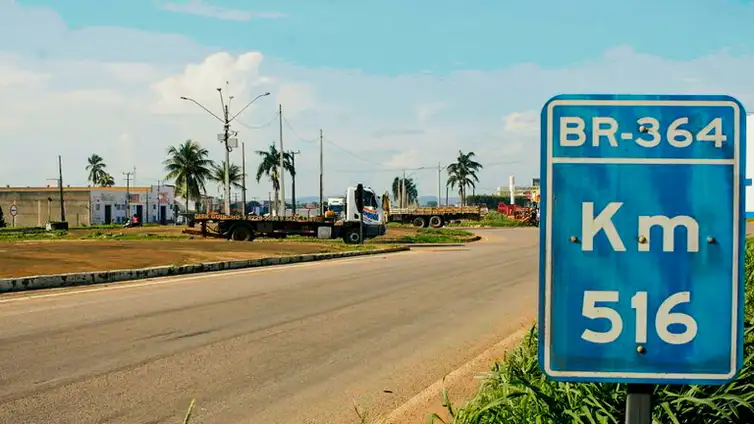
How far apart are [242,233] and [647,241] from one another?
34406mm

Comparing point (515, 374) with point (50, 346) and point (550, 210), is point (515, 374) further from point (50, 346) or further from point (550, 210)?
point (50, 346)

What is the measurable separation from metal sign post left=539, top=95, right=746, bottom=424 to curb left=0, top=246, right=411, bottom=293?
13964 mm

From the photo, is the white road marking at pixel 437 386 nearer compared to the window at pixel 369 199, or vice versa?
the white road marking at pixel 437 386

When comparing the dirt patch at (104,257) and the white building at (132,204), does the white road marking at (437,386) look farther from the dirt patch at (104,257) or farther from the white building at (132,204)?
the white building at (132,204)

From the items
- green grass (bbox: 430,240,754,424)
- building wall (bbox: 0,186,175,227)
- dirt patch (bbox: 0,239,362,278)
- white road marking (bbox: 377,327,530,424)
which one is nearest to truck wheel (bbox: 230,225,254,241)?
dirt patch (bbox: 0,239,362,278)

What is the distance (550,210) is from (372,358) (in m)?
6.64

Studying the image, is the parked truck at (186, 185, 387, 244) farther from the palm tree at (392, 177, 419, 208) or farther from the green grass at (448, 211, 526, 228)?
the palm tree at (392, 177, 419, 208)

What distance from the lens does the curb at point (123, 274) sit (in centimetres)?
1441

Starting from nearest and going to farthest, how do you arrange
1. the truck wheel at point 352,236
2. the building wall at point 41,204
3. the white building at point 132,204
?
1. the truck wheel at point 352,236
2. the building wall at point 41,204
3. the white building at point 132,204

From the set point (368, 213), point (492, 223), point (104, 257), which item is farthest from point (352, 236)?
point (492, 223)

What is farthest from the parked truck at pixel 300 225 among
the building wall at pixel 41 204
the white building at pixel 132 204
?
the building wall at pixel 41 204

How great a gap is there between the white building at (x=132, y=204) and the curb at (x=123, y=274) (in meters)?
67.8

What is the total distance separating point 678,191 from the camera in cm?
187

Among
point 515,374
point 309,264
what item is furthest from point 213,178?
point 515,374
